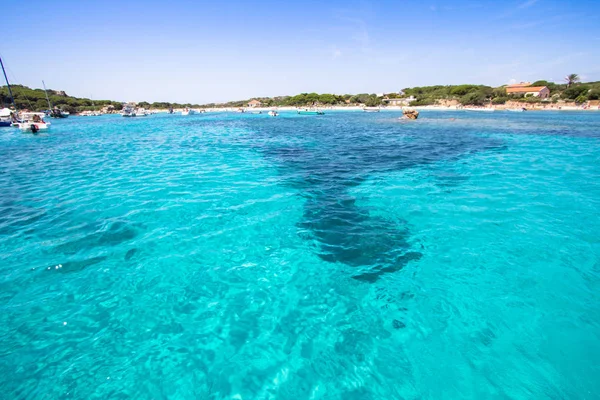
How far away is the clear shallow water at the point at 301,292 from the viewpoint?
4381mm

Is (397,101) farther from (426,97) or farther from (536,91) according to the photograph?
(536,91)

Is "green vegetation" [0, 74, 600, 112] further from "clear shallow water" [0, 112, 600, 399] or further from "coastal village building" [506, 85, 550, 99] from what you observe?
"clear shallow water" [0, 112, 600, 399]

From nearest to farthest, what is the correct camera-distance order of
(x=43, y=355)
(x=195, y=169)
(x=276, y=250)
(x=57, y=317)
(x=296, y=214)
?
1. (x=43, y=355)
2. (x=57, y=317)
3. (x=276, y=250)
4. (x=296, y=214)
5. (x=195, y=169)

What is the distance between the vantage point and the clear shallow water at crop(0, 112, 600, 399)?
172 inches

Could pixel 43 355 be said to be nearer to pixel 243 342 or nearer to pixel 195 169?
pixel 243 342

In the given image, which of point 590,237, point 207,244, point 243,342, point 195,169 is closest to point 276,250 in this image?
point 207,244

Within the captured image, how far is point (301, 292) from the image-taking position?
20.9ft

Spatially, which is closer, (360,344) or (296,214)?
(360,344)

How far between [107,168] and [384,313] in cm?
2082

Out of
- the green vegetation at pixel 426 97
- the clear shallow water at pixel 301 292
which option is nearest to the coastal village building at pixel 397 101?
the green vegetation at pixel 426 97

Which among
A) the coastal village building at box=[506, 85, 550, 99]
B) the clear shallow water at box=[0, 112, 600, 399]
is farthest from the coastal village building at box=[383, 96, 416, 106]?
the clear shallow water at box=[0, 112, 600, 399]

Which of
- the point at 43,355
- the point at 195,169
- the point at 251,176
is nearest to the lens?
the point at 43,355

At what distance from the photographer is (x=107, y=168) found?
1842 centimetres

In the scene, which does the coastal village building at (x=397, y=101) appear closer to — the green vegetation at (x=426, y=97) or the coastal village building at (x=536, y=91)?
the green vegetation at (x=426, y=97)
